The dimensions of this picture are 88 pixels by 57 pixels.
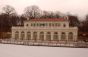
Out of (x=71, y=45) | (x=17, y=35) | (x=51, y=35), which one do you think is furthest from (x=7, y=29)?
(x=71, y=45)

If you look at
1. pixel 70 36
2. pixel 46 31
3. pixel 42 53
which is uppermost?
pixel 46 31

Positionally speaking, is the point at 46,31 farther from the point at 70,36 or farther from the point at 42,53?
the point at 42,53

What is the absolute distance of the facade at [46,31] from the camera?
70.1 meters

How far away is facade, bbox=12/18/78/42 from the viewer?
230 feet

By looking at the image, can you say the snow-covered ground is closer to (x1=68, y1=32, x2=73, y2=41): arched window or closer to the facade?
(x1=68, y1=32, x2=73, y2=41): arched window

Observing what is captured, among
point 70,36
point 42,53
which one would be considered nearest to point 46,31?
point 70,36

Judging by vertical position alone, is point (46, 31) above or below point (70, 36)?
above

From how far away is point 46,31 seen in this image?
235 ft

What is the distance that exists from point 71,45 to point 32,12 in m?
45.1

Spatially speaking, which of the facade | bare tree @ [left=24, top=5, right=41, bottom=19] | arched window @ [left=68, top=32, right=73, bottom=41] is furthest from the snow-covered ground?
bare tree @ [left=24, top=5, right=41, bottom=19]

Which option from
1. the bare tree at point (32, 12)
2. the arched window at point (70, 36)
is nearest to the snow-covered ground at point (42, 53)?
the arched window at point (70, 36)

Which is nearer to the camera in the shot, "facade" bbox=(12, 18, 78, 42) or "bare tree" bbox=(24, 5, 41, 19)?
"facade" bbox=(12, 18, 78, 42)

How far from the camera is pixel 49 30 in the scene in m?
71.3

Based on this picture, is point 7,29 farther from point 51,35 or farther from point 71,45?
point 71,45
